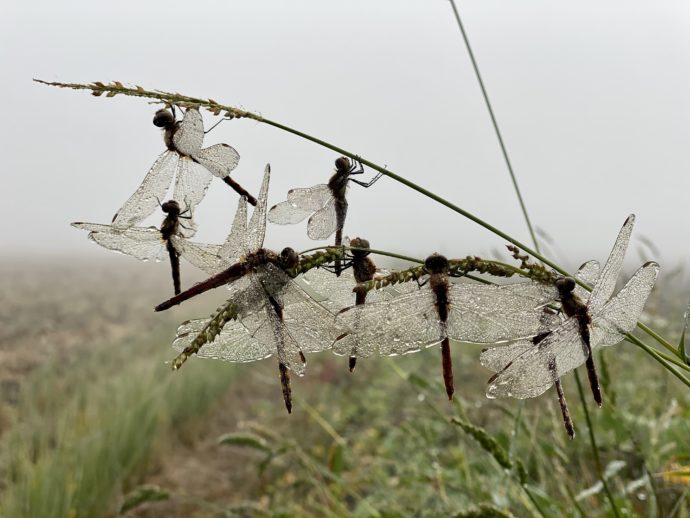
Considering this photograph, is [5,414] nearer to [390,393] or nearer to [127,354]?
[127,354]

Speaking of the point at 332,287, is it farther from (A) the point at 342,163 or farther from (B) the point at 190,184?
(B) the point at 190,184

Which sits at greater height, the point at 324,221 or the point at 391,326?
the point at 324,221

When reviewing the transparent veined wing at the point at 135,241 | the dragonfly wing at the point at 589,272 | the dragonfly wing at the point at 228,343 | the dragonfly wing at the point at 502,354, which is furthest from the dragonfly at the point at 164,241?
the dragonfly wing at the point at 589,272

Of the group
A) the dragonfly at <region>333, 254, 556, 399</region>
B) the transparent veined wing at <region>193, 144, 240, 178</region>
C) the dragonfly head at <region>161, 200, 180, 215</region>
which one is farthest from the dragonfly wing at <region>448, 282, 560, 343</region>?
the dragonfly head at <region>161, 200, 180, 215</region>

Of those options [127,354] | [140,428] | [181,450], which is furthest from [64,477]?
[127,354]

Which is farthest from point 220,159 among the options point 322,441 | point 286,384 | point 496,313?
point 322,441

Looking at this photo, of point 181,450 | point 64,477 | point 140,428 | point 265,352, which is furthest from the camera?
point 181,450
